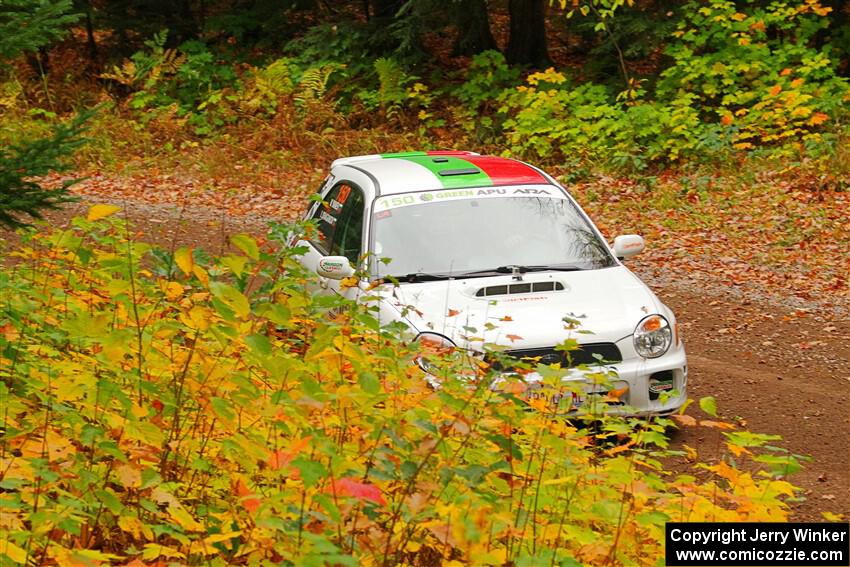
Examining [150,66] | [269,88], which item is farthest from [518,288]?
[150,66]

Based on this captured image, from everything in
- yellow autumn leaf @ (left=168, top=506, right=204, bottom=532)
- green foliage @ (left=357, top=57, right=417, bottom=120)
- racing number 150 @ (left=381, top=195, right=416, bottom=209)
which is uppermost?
yellow autumn leaf @ (left=168, top=506, right=204, bottom=532)

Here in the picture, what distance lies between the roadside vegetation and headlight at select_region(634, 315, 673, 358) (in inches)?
20.6

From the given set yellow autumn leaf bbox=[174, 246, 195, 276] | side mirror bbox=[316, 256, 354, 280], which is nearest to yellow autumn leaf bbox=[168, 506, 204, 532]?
yellow autumn leaf bbox=[174, 246, 195, 276]

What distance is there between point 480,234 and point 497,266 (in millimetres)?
365

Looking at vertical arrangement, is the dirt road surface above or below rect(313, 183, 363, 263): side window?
below

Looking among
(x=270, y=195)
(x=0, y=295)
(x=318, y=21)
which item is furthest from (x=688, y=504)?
(x=318, y=21)

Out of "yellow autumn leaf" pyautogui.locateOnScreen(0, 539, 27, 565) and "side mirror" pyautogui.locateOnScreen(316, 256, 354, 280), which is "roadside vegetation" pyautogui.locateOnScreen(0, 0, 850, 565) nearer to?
"yellow autumn leaf" pyautogui.locateOnScreen(0, 539, 27, 565)

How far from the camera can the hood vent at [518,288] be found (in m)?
6.99

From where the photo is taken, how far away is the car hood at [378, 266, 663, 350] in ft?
21.3

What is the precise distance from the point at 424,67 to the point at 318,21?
9.94ft

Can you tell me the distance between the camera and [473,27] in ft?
62.4

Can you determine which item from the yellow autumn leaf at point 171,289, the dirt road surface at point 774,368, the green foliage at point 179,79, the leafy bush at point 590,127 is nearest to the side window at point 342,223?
the dirt road surface at point 774,368

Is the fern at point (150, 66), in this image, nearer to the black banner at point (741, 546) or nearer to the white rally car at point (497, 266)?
the white rally car at point (497, 266)

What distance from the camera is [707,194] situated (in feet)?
47.9
